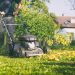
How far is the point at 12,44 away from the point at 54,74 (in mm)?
9056

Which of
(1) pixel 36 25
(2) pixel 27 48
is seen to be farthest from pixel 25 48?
(1) pixel 36 25

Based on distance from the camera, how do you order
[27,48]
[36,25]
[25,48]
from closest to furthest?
[27,48]
[25,48]
[36,25]

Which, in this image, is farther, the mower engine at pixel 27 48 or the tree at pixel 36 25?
the tree at pixel 36 25

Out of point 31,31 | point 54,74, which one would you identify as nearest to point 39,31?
point 31,31

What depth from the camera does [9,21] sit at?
21516mm

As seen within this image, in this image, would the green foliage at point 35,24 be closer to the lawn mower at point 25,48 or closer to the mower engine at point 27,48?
Answer: the lawn mower at point 25,48

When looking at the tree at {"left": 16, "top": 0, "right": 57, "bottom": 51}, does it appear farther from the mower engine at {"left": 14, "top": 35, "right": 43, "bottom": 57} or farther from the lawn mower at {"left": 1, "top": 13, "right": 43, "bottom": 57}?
the mower engine at {"left": 14, "top": 35, "right": 43, "bottom": 57}

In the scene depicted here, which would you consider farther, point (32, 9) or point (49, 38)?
point (32, 9)

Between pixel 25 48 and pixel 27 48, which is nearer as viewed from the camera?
pixel 27 48

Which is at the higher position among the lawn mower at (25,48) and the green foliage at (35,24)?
the lawn mower at (25,48)

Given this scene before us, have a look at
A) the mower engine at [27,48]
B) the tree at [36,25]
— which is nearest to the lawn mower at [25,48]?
the mower engine at [27,48]

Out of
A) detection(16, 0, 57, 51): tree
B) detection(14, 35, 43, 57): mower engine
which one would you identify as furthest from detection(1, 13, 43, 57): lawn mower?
detection(16, 0, 57, 51): tree

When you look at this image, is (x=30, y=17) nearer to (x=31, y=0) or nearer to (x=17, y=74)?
(x=31, y=0)

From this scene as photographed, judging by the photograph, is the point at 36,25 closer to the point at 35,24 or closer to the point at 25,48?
the point at 35,24
